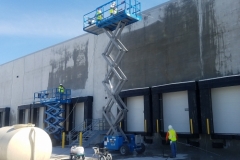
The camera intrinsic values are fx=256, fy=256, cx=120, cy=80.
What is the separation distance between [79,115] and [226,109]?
48.1 feet

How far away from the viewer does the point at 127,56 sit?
22.2 m

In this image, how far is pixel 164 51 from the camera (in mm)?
19703

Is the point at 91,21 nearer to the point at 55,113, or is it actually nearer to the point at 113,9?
the point at 113,9

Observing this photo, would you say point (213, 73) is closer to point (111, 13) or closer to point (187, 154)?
point (187, 154)

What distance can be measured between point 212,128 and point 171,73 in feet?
16.5

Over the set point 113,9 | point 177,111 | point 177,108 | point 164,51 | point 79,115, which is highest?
point 113,9

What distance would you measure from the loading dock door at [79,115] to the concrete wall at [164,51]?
46.9 inches

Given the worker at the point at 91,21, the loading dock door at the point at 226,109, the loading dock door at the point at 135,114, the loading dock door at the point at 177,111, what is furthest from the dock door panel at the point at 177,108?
the worker at the point at 91,21

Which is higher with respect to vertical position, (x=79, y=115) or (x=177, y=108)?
(x=177, y=108)

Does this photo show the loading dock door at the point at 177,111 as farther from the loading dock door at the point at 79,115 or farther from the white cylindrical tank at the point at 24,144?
the white cylindrical tank at the point at 24,144

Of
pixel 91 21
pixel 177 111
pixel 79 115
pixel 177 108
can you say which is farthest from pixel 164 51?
pixel 79 115

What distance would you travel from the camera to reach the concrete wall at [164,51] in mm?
16906

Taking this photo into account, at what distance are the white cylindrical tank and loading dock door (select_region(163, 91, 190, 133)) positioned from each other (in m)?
10.3

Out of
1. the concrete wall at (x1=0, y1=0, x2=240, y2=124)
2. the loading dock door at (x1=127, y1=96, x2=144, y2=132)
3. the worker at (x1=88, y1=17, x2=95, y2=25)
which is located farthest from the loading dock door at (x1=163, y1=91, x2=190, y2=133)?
the worker at (x1=88, y1=17, x2=95, y2=25)
